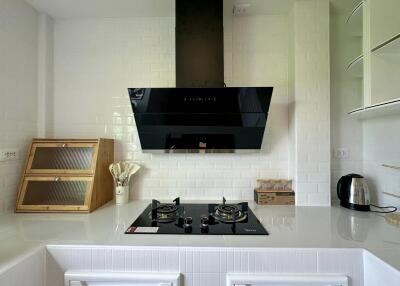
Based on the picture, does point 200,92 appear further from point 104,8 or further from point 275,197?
point 104,8

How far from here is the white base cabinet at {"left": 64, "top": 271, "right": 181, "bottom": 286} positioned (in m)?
0.97

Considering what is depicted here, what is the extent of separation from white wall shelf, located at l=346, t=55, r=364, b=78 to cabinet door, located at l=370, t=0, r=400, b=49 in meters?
0.14

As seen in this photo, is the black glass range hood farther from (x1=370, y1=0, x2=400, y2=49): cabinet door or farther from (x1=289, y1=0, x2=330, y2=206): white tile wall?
(x1=370, y1=0, x2=400, y2=49): cabinet door

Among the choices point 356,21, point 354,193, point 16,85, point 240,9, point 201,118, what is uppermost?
point 240,9

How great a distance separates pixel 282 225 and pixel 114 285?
92 centimetres

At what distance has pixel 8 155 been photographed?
1465 mm

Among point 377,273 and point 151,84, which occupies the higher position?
point 151,84

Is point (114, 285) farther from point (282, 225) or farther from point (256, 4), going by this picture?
point (256, 4)

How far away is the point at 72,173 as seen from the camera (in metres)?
1.53

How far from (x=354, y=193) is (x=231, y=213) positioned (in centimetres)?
93

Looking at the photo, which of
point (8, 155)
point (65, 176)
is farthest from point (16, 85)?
point (65, 176)

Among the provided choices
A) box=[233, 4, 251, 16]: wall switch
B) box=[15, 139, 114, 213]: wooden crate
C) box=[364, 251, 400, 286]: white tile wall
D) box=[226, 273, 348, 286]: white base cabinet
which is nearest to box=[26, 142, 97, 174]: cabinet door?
box=[15, 139, 114, 213]: wooden crate

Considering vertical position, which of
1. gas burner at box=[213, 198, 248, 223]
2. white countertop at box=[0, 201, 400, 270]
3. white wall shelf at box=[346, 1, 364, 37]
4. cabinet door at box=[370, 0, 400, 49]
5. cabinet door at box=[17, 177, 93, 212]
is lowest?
white countertop at box=[0, 201, 400, 270]

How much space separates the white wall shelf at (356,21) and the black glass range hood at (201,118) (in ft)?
2.54
